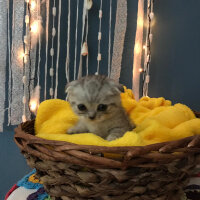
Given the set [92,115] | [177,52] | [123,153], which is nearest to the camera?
[123,153]

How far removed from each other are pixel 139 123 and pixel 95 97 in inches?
13.1

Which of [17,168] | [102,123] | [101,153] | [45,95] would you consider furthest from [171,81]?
[17,168]

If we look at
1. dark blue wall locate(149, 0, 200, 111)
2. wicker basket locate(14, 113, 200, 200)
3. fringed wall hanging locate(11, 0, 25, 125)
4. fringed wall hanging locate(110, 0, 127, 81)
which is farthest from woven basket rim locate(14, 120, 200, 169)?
fringed wall hanging locate(11, 0, 25, 125)

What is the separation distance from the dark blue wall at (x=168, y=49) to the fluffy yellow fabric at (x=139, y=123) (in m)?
0.25

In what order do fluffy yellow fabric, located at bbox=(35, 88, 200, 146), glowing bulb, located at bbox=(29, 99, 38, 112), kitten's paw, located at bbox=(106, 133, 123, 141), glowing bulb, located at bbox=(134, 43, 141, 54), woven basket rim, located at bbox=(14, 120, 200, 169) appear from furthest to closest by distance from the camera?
glowing bulb, located at bbox=(29, 99, 38, 112) → glowing bulb, located at bbox=(134, 43, 141, 54) → kitten's paw, located at bbox=(106, 133, 123, 141) → fluffy yellow fabric, located at bbox=(35, 88, 200, 146) → woven basket rim, located at bbox=(14, 120, 200, 169)

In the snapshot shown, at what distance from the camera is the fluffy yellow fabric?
2.46ft

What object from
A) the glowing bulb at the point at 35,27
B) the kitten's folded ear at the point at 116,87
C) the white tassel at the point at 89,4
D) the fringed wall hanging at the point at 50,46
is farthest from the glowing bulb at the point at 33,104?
the kitten's folded ear at the point at 116,87

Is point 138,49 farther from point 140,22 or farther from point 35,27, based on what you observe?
point 35,27

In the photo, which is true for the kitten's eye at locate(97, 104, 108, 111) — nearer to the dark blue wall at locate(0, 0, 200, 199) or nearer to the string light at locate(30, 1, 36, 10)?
the dark blue wall at locate(0, 0, 200, 199)

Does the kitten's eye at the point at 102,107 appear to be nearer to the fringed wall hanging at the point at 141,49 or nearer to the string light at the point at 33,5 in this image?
the fringed wall hanging at the point at 141,49

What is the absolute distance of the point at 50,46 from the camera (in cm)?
165

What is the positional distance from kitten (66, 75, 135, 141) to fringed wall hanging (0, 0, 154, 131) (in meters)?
0.57

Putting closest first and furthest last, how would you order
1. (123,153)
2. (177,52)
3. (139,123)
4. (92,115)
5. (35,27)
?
1. (123,153)
2. (92,115)
3. (139,123)
4. (177,52)
5. (35,27)

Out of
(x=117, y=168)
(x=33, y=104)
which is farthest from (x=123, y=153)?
(x=33, y=104)
